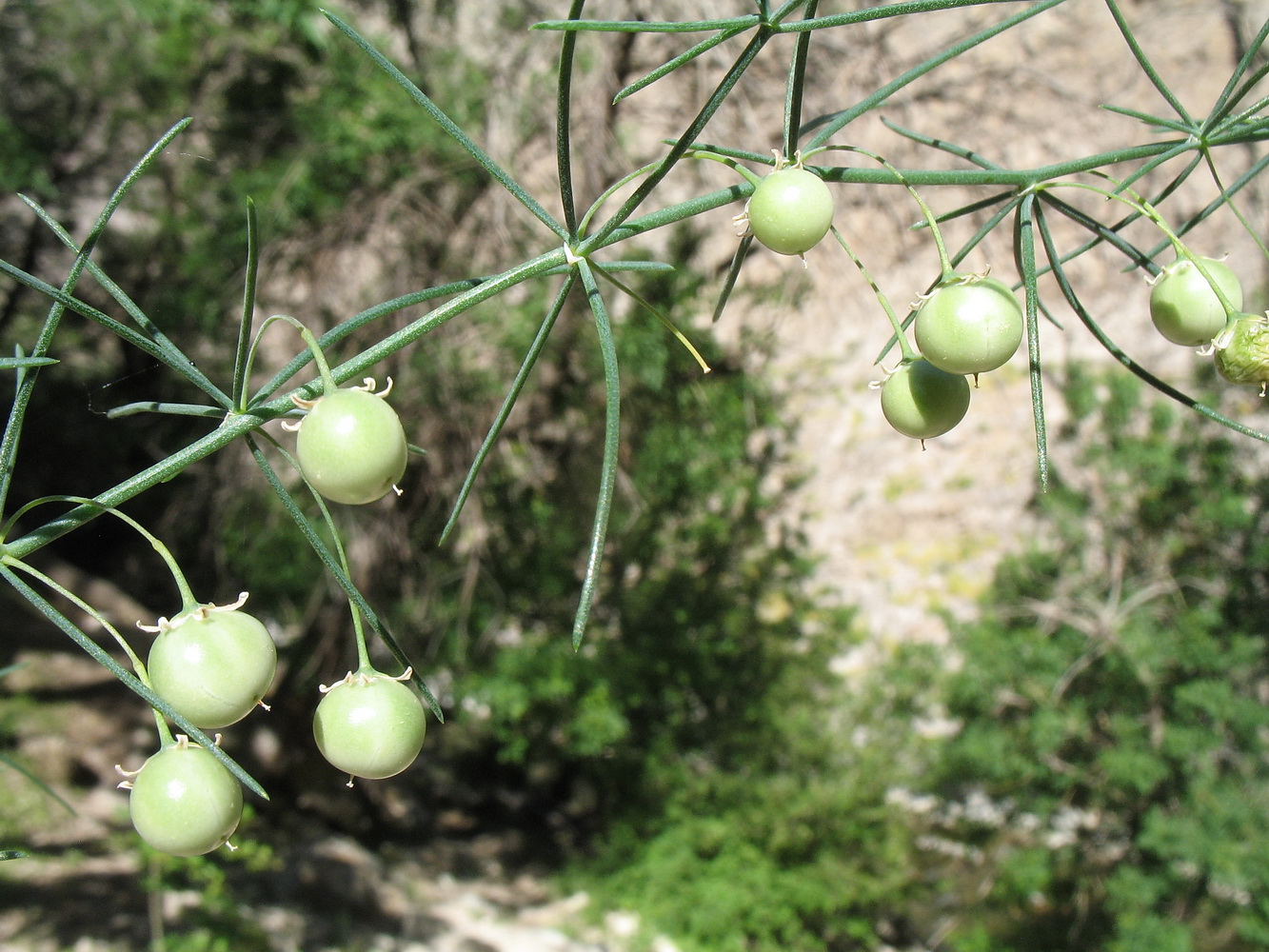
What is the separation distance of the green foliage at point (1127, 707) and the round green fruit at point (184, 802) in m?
2.83

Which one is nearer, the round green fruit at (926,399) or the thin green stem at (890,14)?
the thin green stem at (890,14)

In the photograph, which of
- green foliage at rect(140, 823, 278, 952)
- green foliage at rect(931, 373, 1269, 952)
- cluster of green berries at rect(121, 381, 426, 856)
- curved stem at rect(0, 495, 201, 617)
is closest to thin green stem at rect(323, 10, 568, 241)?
cluster of green berries at rect(121, 381, 426, 856)

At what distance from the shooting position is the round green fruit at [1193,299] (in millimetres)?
551

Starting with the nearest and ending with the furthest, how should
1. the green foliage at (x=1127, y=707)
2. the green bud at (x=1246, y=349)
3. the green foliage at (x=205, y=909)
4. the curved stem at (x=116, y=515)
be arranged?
the curved stem at (x=116, y=515)
the green bud at (x=1246, y=349)
the green foliage at (x=205, y=909)
the green foliage at (x=1127, y=707)

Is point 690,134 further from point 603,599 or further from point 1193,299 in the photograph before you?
point 603,599

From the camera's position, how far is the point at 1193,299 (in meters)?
0.55

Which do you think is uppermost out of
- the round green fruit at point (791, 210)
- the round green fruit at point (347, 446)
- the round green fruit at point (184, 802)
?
the round green fruit at point (791, 210)

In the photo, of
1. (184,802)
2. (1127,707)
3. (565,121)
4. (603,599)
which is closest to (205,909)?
(603,599)

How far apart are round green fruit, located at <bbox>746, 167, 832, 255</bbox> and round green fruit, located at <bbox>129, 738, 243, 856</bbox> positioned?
395mm

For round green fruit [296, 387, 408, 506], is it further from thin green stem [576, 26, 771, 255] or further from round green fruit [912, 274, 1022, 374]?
round green fruit [912, 274, 1022, 374]

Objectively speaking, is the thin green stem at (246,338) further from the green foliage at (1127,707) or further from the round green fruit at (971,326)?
the green foliage at (1127,707)

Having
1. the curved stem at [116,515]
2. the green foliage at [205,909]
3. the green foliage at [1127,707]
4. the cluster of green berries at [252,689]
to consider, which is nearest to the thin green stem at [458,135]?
the cluster of green berries at [252,689]

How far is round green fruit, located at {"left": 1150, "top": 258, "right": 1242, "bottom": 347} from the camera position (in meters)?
0.55

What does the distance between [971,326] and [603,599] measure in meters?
2.74
